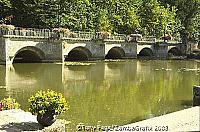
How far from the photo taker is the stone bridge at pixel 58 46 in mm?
40688

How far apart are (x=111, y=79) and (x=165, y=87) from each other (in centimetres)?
562

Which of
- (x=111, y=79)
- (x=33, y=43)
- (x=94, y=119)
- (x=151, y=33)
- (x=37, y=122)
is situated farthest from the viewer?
(x=151, y=33)

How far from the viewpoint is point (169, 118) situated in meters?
10.8

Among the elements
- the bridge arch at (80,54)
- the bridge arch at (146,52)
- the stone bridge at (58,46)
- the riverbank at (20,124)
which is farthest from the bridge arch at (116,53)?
the riverbank at (20,124)

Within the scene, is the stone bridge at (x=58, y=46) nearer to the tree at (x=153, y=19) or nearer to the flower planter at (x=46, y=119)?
the tree at (x=153, y=19)

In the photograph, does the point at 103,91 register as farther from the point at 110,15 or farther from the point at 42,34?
the point at 110,15

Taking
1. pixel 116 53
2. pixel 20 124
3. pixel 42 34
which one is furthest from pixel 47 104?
pixel 116 53

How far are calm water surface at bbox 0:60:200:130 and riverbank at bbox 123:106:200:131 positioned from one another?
5363 mm

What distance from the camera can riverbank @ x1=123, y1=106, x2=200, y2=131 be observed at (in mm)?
9281

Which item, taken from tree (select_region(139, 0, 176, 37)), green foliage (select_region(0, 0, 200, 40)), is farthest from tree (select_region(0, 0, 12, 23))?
tree (select_region(139, 0, 176, 37))

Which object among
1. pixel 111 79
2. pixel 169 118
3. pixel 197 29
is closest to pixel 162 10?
pixel 197 29

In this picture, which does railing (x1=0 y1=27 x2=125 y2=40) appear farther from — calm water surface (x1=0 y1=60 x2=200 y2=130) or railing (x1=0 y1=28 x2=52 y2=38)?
calm water surface (x1=0 y1=60 x2=200 y2=130)

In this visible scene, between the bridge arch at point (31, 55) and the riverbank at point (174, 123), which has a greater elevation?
the bridge arch at point (31, 55)

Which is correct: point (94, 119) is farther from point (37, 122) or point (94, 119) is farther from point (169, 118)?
point (169, 118)
